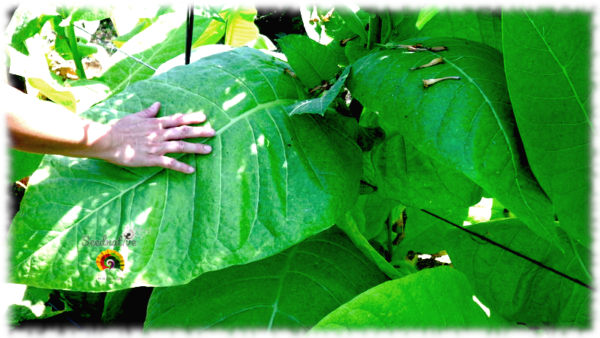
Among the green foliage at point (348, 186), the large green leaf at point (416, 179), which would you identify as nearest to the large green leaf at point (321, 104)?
the green foliage at point (348, 186)

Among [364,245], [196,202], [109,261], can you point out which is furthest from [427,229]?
[109,261]

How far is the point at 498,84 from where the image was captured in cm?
85

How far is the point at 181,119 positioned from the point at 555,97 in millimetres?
652

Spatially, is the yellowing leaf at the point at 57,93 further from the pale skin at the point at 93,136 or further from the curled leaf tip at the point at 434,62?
the curled leaf tip at the point at 434,62

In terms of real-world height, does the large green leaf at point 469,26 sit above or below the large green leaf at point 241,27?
above

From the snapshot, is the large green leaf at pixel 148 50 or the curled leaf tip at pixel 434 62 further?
the large green leaf at pixel 148 50

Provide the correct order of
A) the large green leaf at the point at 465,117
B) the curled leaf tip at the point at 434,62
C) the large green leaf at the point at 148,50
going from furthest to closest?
1. the large green leaf at the point at 148,50
2. the curled leaf tip at the point at 434,62
3. the large green leaf at the point at 465,117

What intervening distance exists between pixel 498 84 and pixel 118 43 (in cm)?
150

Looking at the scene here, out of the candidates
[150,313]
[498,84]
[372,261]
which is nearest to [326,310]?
[372,261]

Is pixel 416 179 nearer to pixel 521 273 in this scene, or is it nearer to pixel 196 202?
pixel 521 273

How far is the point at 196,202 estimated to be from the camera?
0.94m

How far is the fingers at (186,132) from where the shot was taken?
0.96 metres

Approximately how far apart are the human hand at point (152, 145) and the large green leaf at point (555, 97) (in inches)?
21.4

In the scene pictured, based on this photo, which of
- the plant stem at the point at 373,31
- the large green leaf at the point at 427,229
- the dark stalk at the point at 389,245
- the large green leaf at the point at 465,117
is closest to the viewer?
the large green leaf at the point at 465,117
